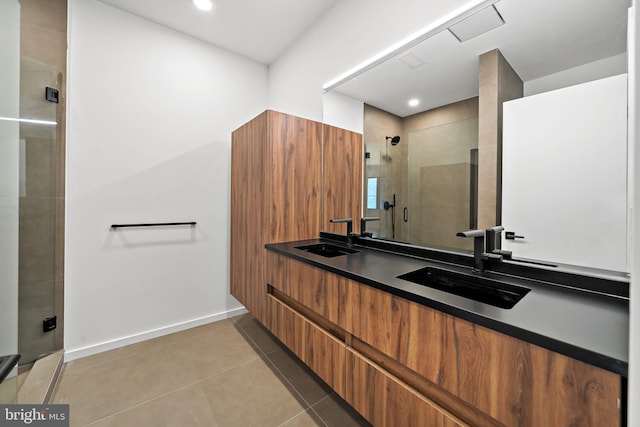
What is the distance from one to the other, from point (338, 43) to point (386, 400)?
2.39m

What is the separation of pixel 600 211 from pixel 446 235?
60 cm

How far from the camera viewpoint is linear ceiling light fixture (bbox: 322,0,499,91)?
1309 mm

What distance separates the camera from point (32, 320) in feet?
5.85

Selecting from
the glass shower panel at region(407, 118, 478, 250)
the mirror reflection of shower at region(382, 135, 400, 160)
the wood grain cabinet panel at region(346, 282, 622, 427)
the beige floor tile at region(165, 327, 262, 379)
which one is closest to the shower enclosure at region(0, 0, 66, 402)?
the beige floor tile at region(165, 327, 262, 379)

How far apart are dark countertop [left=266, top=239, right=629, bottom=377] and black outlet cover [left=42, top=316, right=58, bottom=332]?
2176mm

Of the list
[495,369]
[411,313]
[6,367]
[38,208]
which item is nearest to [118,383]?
[6,367]

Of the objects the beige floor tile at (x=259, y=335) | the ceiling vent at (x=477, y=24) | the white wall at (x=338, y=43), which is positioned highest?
the white wall at (x=338, y=43)

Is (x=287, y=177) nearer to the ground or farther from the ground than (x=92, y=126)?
nearer to the ground

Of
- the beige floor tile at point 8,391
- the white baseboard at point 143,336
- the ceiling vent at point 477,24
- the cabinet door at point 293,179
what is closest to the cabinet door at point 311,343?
the cabinet door at point 293,179

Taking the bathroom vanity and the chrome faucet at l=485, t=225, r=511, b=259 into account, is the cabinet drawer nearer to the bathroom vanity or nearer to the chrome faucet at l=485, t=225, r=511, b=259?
the bathroom vanity

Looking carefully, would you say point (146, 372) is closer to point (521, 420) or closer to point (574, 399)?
point (521, 420)

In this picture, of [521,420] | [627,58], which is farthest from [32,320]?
[627,58]

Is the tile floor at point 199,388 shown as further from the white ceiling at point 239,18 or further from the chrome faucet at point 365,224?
the white ceiling at point 239,18

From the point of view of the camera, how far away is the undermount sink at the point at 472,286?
102 centimetres
